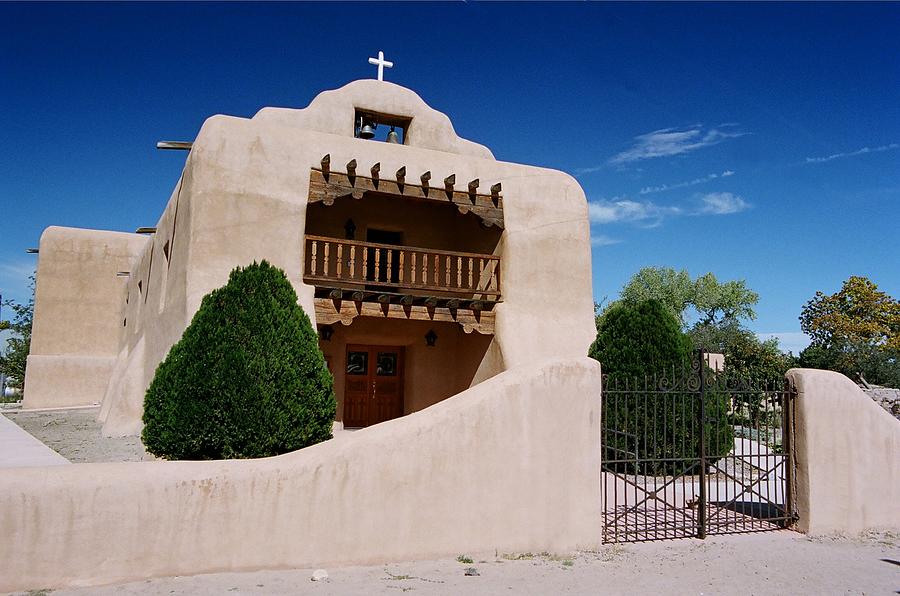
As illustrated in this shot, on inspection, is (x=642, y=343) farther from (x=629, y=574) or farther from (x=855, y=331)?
(x=855, y=331)

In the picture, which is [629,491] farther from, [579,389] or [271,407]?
[271,407]

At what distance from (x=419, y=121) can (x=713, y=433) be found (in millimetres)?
8470

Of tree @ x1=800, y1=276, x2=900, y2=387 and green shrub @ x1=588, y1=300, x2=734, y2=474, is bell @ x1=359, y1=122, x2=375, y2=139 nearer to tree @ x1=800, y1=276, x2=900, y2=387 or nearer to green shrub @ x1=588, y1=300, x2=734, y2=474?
green shrub @ x1=588, y1=300, x2=734, y2=474

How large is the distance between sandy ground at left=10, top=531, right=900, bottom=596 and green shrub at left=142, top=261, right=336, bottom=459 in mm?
1853

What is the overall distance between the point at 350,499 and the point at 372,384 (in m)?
9.32

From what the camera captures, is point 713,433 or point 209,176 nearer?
point 713,433

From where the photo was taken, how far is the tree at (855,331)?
29.1 metres

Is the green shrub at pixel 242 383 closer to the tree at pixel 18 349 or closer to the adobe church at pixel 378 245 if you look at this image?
the adobe church at pixel 378 245

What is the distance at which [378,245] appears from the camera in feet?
40.6

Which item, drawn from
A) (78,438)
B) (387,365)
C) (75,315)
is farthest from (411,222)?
(75,315)

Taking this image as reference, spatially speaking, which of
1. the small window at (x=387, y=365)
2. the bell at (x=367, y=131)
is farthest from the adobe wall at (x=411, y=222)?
the small window at (x=387, y=365)

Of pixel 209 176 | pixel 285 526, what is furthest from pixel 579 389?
pixel 209 176

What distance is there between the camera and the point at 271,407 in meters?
7.09

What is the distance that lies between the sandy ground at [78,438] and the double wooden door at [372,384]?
4532 millimetres
